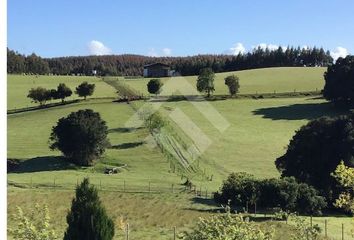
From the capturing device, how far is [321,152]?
1821 inches

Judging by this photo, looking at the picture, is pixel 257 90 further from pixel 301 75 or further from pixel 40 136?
pixel 40 136

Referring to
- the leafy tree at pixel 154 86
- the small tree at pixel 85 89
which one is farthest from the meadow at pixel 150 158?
the leafy tree at pixel 154 86

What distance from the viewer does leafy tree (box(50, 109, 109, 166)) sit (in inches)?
2168

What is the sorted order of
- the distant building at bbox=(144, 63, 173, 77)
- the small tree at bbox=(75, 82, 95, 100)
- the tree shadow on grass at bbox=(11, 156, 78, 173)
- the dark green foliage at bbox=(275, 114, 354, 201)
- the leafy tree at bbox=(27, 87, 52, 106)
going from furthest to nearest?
the distant building at bbox=(144, 63, 173, 77) < the small tree at bbox=(75, 82, 95, 100) < the leafy tree at bbox=(27, 87, 52, 106) < the tree shadow on grass at bbox=(11, 156, 78, 173) < the dark green foliage at bbox=(275, 114, 354, 201)

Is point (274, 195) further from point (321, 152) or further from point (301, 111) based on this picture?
point (301, 111)

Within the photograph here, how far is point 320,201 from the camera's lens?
38.2 meters

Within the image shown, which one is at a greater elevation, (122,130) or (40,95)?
(40,95)

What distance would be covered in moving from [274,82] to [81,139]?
273ft

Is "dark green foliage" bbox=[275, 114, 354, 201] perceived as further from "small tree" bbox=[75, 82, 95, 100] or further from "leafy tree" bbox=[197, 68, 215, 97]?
"small tree" bbox=[75, 82, 95, 100]

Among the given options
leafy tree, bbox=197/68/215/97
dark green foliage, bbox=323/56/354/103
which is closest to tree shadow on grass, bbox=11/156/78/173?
leafy tree, bbox=197/68/215/97

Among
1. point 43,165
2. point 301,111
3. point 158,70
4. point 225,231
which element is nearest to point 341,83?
point 301,111

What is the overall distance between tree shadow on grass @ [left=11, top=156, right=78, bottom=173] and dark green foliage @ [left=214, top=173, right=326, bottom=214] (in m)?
20.4
